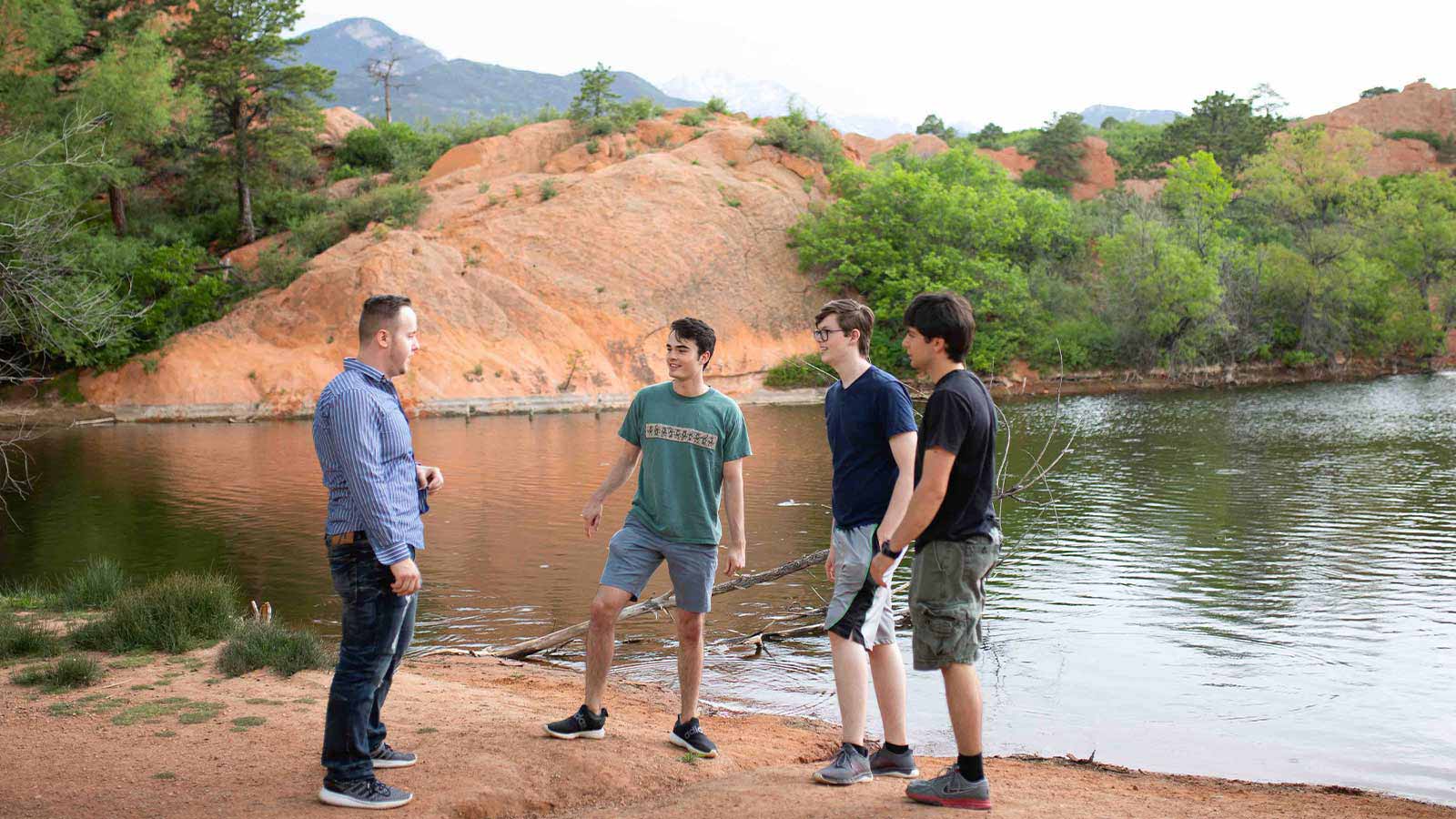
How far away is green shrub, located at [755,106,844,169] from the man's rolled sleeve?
53161mm

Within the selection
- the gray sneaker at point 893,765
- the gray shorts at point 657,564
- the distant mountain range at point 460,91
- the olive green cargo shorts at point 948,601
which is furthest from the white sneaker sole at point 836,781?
the distant mountain range at point 460,91

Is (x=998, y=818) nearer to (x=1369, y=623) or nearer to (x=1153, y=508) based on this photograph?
(x=1369, y=623)

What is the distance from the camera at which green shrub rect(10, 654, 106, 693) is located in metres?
6.02

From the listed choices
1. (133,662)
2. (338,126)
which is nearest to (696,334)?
(133,662)

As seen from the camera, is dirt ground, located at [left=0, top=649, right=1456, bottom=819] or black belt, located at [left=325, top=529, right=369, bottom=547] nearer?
black belt, located at [left=325, top=529, right=369, bottom=547]

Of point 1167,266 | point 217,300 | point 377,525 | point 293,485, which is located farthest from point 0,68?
point 1167,266

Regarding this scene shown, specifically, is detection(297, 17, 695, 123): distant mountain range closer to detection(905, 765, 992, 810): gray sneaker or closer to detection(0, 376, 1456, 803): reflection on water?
detection(0, 376, 1456, 803): reflection on water

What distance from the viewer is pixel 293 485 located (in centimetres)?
1869

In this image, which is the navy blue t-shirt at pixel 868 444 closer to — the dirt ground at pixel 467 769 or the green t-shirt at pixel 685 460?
the green t-shirt at pixel 685 460

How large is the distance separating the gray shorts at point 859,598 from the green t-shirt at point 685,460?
A: 2.29 feet

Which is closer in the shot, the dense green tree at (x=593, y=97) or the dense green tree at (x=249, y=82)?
the dense green tree at (x=249, y=82)

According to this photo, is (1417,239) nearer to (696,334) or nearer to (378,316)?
(696,334)

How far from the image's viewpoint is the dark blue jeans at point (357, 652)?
14.1 feet

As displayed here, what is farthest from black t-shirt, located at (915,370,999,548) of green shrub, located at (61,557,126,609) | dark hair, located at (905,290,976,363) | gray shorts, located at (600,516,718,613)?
green shrub, located at (61,557,126,609)
